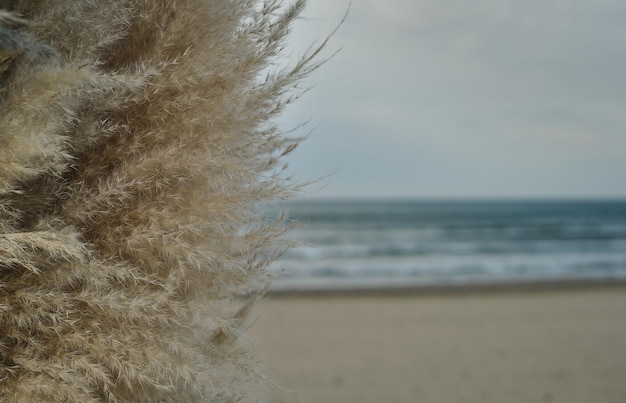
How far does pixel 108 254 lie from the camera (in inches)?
30.7

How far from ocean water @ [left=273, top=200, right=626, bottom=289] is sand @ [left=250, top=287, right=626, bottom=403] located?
129 centimetres

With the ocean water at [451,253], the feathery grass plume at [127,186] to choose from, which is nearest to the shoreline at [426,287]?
the ocean water at [451,253]

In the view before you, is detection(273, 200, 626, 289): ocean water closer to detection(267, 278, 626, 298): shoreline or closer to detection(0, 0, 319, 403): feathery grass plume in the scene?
detection(267, 278, 626, 298): shoreline

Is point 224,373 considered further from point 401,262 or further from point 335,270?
point 401,262

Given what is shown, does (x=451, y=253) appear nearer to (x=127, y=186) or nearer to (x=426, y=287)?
(x=426, y=287)

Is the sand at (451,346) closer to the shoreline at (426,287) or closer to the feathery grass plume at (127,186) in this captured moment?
the shoreline at (426,287)

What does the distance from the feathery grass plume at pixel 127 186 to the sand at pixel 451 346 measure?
4.30 metres

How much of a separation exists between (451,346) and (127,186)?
819 centimetres

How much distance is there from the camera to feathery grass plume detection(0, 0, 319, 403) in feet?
2.31

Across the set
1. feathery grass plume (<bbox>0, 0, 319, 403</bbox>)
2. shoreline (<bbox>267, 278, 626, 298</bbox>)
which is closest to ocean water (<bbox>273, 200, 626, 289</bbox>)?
shoreline (<bbox>267, 278, 626, 298</bbox>)

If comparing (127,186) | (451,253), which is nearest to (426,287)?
(451,253)

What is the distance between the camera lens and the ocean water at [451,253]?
13297mm

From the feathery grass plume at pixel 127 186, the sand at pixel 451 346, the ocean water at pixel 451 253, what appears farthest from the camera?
the ocean water at pixel 451 253

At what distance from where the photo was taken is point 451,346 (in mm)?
8430
